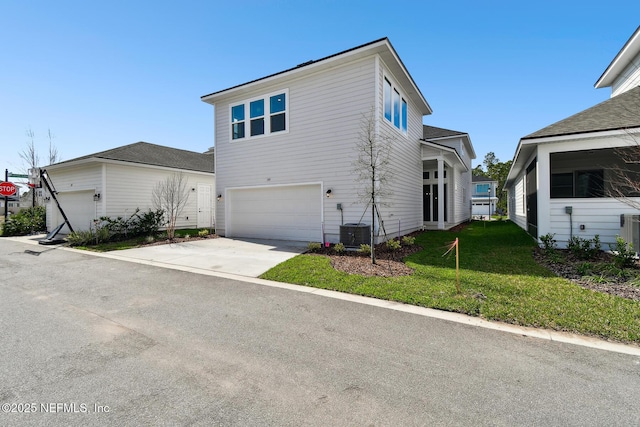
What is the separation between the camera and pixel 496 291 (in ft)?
16.2

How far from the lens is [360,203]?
31.3 ft

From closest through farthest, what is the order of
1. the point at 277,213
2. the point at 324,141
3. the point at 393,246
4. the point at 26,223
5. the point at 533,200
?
the point at 393,246
the point at 324,141
the point at 533,200
the point at 277,213
the point at 26,223

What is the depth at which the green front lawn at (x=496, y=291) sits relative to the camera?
3805 millimetres

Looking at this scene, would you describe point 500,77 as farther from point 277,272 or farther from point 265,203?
point 277,272

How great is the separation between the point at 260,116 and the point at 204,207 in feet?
29.7

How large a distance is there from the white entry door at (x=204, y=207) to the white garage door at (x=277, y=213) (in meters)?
→ 6.16

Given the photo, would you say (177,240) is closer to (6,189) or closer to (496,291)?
(496,291)

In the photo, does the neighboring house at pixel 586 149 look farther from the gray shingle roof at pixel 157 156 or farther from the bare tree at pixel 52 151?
the bare tree at pixel 52 151

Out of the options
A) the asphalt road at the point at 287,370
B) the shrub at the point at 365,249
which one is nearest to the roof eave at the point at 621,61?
the shrub at the point at 365,249

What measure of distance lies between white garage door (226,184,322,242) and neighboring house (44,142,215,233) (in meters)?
6.02

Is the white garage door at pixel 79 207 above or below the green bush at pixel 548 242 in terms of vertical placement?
above

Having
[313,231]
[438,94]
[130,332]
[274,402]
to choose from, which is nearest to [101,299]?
[130,332]

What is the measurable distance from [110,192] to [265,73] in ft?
32.0

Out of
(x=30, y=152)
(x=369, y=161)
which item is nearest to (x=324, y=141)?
(x=369, y=161)
